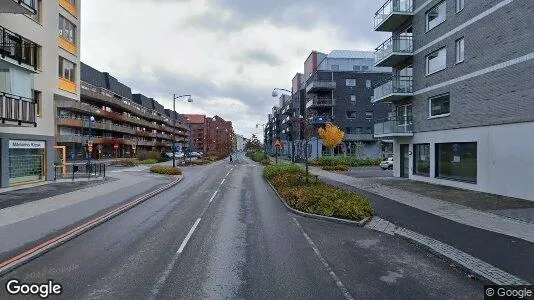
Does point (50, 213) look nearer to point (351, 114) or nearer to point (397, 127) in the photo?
point (397, 127)

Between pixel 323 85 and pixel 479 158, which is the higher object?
pixel 323 85

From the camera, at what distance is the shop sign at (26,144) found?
21578 millimetres

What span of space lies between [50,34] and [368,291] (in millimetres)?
26334

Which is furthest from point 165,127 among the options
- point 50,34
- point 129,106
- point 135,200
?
point 135,200

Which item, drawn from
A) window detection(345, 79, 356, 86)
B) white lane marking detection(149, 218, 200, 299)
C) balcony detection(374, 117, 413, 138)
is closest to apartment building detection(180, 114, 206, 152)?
window detection(345, 79, 356, 86)

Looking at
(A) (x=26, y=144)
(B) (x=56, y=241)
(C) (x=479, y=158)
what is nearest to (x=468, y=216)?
(C) (x=479, y=158)

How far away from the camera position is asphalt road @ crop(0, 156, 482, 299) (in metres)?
6.49

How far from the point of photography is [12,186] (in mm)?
21547

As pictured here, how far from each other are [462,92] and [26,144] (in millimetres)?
25945

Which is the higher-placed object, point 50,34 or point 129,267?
point 50,34

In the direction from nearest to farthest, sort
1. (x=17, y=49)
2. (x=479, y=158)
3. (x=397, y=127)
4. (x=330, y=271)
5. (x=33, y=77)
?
(x=330, y=271)
(x=479, y=158)
(x=17, y=49)
(x=33, y=77)
(x=397, y=127)

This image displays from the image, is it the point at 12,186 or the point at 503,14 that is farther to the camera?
the point at 12,186

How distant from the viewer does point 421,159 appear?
27.3 m

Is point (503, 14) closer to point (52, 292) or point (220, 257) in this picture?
point (220, 257)
